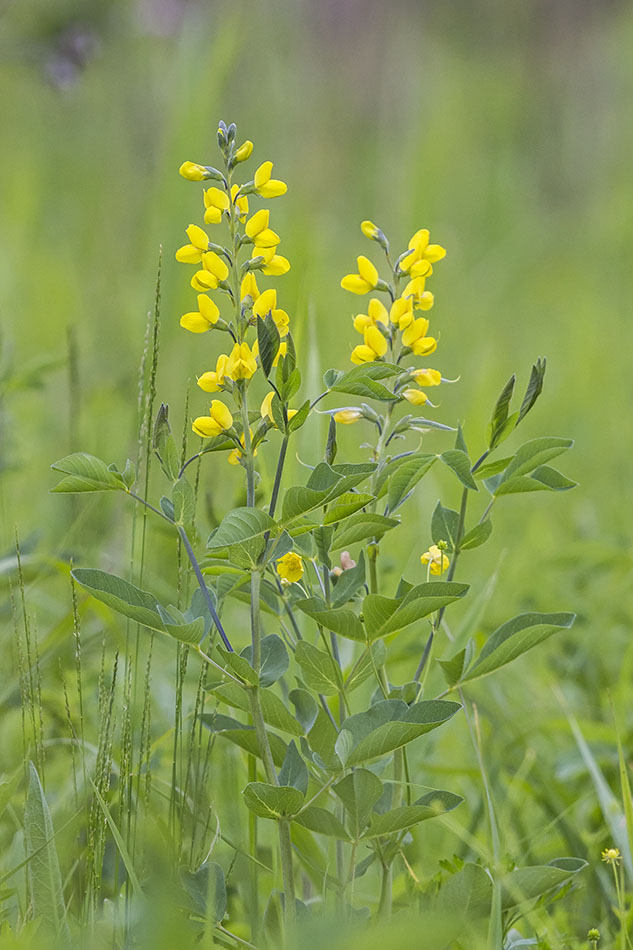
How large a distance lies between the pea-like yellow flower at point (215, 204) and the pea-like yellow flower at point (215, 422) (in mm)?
100

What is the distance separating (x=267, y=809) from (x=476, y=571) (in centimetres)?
101

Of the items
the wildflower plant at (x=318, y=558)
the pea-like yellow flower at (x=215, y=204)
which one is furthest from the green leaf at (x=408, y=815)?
the pea-like yellow flower at (x=215, y=204)

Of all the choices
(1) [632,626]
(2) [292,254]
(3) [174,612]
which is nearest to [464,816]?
(1) [632,626]

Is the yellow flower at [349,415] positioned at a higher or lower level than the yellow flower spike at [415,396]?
lower

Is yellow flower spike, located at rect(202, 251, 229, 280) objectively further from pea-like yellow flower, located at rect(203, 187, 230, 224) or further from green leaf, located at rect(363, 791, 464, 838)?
green leaf, located at rect(363, 791, 464, 838)

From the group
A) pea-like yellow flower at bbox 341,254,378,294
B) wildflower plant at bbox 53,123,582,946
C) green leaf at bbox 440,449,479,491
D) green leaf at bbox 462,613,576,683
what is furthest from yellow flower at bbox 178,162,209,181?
green leaf at bbox 462,613,576,683

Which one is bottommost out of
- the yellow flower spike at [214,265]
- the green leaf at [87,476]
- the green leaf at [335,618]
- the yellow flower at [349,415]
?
the green leaf at [335,618]

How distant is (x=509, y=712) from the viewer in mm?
1118

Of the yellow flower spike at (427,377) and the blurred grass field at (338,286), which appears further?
the blurred grass field at (338,286)

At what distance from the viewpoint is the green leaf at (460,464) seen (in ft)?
1.84

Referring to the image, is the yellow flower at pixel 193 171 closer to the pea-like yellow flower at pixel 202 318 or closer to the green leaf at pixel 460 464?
the pea-like yellow flower at pixel 202 318

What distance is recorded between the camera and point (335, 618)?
0.53 metres

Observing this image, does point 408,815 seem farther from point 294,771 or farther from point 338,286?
point 338,286

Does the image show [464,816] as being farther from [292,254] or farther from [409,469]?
[292,254]
